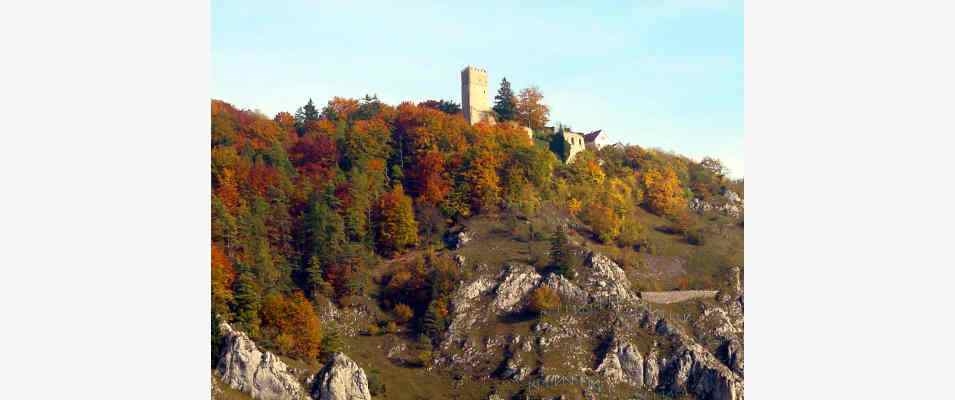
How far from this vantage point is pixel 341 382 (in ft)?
180

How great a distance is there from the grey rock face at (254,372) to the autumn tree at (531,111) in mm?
31785

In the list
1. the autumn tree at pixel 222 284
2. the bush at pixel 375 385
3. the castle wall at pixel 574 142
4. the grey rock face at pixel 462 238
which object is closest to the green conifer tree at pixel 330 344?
the bush at pixel 375 385

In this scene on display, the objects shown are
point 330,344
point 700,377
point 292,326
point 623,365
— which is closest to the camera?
point 330,344

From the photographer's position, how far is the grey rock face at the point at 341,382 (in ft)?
179

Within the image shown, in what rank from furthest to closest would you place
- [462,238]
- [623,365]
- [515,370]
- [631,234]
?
[631,234] → [462,238] → [623,365] → [515,370]

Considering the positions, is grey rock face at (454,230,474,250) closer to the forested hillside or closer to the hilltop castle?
the forested hillside

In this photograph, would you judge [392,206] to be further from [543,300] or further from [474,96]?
[474,96]

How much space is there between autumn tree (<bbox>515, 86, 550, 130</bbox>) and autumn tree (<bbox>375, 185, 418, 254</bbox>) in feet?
51.6

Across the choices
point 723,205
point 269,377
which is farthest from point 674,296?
point 269,377

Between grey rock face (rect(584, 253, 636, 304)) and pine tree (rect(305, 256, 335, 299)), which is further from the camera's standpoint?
pine tree (rect(305, 256, 335, 299))

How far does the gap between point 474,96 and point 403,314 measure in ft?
70.3

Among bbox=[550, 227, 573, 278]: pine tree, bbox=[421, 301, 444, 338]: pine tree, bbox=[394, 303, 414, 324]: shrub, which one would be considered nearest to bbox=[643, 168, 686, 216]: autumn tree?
bbox=[550, 227, 573, 278]: pine tree

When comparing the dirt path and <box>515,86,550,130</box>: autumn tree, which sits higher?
<box>515,86,550,130</box>: autumn tree

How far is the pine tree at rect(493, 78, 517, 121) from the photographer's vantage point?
8094 centimetres
